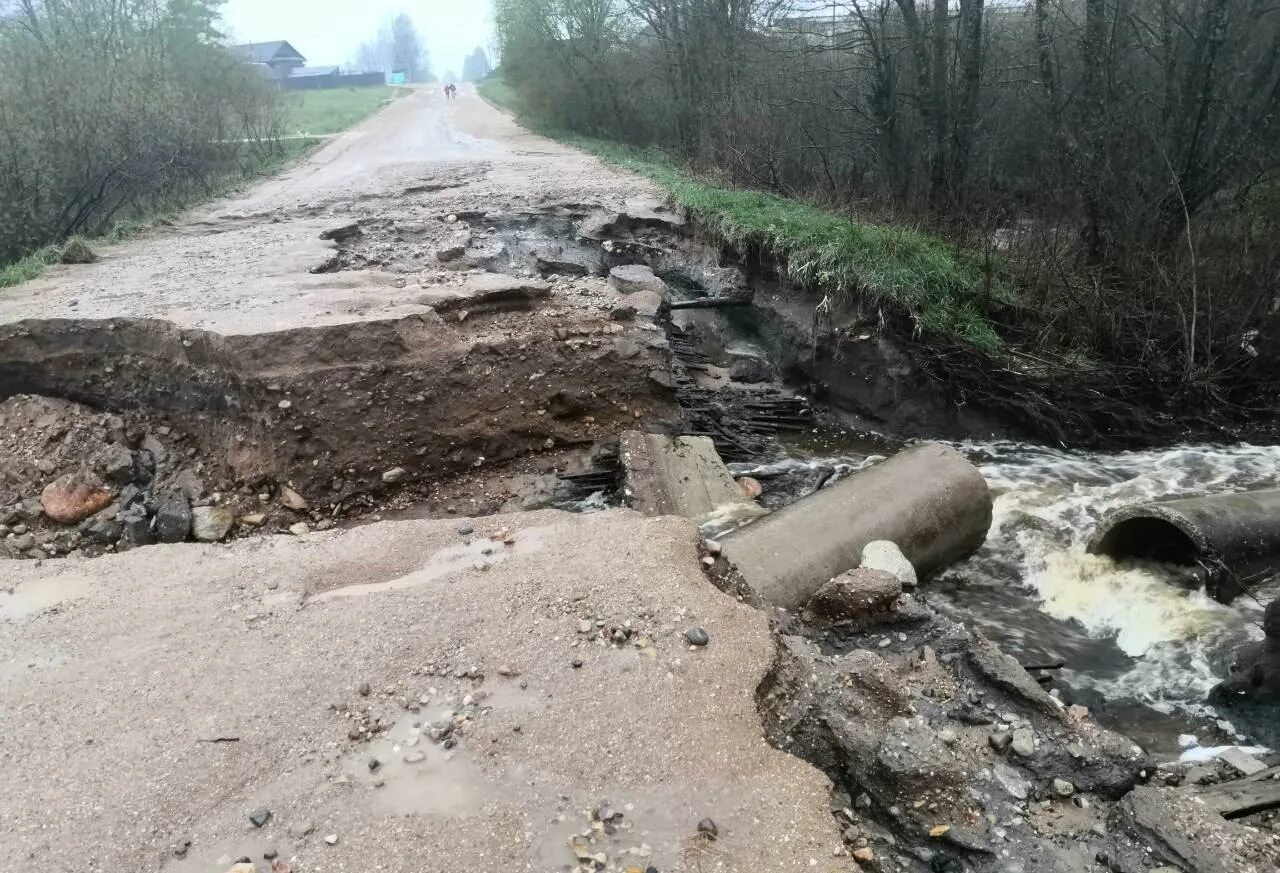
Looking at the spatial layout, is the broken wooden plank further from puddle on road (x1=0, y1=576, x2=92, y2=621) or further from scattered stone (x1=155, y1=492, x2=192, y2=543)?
scattered stone (x1=155, y1=492, x2=192, y2=543)

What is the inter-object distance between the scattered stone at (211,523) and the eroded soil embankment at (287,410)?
7 cm

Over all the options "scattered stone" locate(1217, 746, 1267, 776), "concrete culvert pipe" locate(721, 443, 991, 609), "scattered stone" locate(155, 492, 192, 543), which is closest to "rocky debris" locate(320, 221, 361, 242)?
"scattered stone" locate(155, 492, 192, 543)

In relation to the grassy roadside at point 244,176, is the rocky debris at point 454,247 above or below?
below

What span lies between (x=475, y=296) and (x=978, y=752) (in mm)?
5785

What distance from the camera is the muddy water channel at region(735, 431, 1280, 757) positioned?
4594mm

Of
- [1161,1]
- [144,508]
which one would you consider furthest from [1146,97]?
[144,508]

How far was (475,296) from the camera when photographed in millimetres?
7598

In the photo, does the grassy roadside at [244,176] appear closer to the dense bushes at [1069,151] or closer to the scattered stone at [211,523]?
the scattered stone at [211,523]

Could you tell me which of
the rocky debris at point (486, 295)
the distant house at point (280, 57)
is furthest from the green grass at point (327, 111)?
the rocky debris at point (486, 295)

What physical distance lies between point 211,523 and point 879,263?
6754 mm

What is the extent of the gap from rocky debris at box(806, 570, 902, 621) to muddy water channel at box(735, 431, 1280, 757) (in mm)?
1388

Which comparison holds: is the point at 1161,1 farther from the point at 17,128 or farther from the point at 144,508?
the point at 17,128

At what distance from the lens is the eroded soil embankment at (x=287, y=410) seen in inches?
252

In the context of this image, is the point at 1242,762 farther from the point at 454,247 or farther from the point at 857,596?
the point at 454,247
